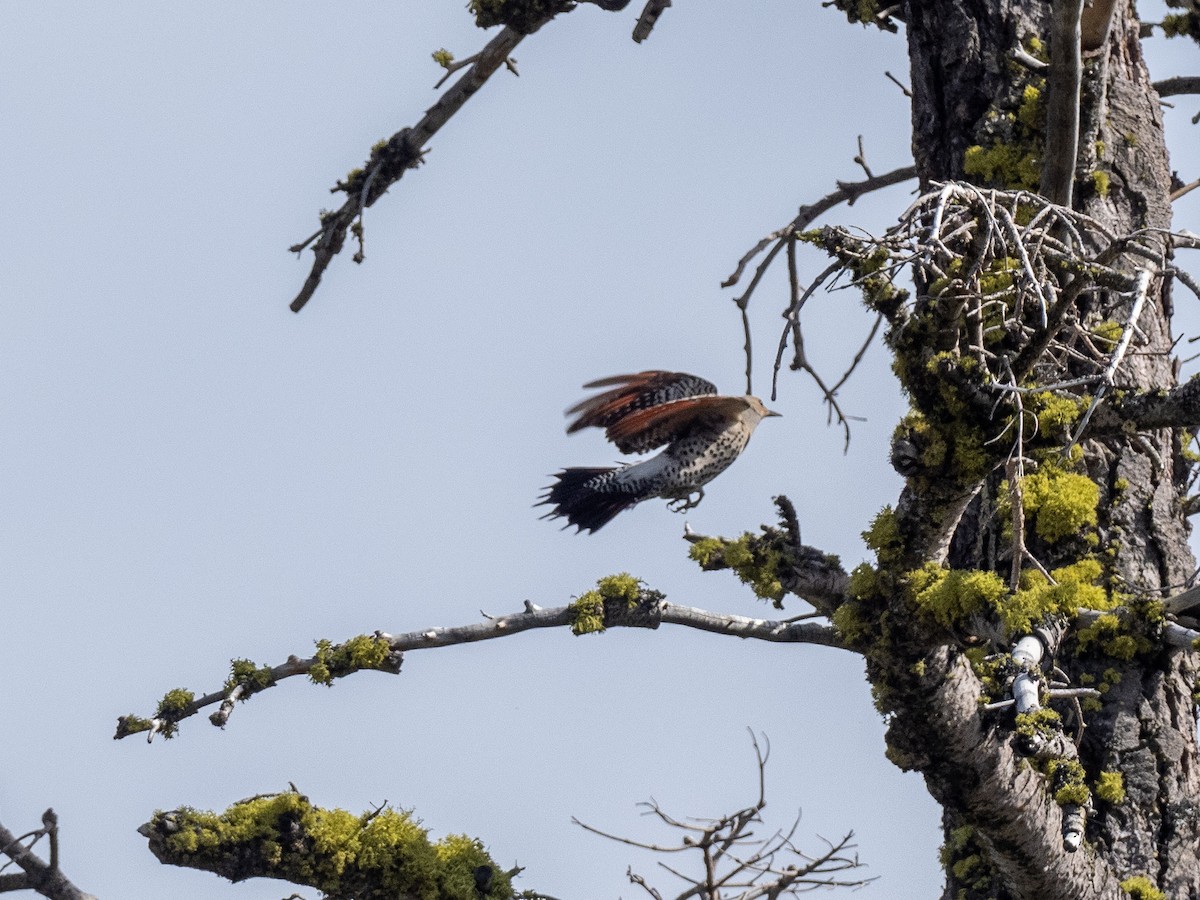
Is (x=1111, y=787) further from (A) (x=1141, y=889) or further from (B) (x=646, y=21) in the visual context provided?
(B) (x=646, y=21)

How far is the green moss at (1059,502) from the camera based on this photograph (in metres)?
4.11

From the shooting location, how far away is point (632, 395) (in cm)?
580

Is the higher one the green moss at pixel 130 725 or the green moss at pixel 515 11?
the green moss at pixel 515 11

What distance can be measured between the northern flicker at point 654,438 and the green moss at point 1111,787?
2178 mm

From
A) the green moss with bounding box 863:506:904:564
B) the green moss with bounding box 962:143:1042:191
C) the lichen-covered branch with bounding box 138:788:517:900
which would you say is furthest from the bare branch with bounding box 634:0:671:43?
the lichen-covered branch with bounding box 138:788:517:900

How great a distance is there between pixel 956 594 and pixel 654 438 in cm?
262

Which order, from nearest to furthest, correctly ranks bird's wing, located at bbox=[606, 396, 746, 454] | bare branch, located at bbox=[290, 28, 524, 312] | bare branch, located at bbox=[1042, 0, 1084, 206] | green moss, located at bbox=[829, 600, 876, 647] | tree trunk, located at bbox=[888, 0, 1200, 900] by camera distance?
1. tree trunk, located at bbox=[888, 0, 1200, 900]
2. green moss, located at bbox=[829, 600, 876, 647]
3. bare branch, located at bbox=[1042, 0, 1084, 206]
4. bare branch, located at bbox=[290, 28, 524, 312]
5. bird's wing, located at bbox=[606, 396, 746, 454]

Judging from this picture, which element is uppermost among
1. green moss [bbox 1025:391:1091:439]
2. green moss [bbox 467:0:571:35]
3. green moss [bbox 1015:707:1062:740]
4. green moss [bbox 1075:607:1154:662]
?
green moss [bbox 467:0:571:35]

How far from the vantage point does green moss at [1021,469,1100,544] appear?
162 inches

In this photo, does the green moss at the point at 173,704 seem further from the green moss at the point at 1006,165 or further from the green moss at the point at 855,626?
the green moss at the point at 1006,165

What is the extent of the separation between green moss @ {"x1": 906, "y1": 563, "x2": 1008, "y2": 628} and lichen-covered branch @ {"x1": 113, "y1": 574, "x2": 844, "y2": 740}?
2.15 ft

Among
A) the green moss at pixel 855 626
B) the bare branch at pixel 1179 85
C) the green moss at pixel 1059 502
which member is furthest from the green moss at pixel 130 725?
the bare branch at pixel 1179 85

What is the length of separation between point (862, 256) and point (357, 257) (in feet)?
8.49

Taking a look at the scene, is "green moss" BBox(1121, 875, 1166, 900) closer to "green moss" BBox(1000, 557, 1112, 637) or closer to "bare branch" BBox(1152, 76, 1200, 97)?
"green moss" BBox(1000, 557, 1112, 637)
